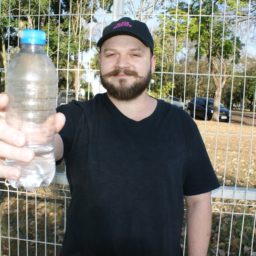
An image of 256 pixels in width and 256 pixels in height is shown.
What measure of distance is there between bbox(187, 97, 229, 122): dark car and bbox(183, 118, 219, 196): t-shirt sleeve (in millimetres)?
1073

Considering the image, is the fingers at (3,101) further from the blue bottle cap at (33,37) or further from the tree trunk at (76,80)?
the tree trunk at (76,80)

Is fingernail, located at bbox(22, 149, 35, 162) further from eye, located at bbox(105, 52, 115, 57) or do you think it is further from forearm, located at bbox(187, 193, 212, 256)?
forearm, located at bbox(187, 193, 212, 256)

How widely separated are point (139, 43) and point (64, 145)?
0.73 meters

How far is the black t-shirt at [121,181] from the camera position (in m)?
2.17

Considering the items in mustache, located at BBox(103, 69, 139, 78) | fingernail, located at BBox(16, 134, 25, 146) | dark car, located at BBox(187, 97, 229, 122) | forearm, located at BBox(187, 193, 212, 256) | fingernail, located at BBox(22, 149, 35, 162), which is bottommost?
forearm, located at BBox(187, 193, 212, 256)

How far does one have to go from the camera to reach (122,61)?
7.52ft

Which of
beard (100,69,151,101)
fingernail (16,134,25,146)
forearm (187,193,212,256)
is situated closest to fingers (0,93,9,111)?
fingernail (16,134,25,146)

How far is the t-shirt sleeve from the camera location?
2352 millimetres

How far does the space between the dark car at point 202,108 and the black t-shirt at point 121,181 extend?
48.6 inches

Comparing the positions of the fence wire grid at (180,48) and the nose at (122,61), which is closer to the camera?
the nose at (122,61)

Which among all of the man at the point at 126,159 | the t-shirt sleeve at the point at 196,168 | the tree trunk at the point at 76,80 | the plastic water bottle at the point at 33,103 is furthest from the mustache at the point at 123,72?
the tree trunk at the point at 76,80

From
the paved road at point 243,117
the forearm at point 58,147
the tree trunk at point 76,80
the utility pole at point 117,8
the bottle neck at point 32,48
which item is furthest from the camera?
the paved road at point 243,117

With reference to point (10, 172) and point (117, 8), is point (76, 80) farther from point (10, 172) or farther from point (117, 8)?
point (10, 172)

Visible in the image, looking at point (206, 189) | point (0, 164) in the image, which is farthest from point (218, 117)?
point (0, 164)
